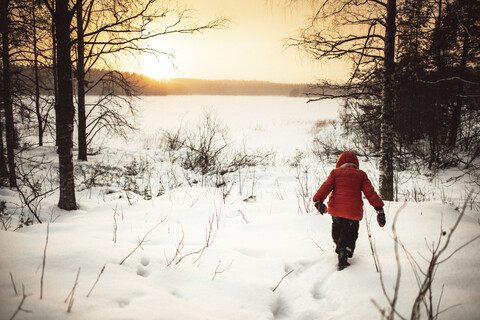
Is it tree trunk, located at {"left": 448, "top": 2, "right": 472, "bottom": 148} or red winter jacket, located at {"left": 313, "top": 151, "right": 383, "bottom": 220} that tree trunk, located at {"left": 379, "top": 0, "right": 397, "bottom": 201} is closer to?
red winter jacket, located at {"left": 313, "top": 151, "right": 383, "bottom": 220}

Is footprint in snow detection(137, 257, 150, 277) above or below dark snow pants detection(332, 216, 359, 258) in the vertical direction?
below

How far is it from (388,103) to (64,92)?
237 inches

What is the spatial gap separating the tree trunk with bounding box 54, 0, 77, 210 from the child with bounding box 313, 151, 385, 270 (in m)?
4.37

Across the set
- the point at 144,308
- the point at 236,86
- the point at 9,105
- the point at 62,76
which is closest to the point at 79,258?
the point at 144,308

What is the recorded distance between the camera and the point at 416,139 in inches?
418

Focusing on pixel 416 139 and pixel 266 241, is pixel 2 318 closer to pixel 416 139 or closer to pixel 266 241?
pixel 266 241

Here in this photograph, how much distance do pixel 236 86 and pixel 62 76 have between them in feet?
452

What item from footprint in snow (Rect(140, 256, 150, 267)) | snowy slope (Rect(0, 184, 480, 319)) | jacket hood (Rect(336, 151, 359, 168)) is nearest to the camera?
snowy slope (Rect(0, 184, 480, 319))

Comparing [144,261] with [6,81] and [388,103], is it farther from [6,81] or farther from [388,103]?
[6,81]

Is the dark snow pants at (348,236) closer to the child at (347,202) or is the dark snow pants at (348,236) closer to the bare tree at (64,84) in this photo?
the child at (347,202)

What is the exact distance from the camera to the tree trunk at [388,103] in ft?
13.7

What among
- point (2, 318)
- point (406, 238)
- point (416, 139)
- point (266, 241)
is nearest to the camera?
point (2, 318)

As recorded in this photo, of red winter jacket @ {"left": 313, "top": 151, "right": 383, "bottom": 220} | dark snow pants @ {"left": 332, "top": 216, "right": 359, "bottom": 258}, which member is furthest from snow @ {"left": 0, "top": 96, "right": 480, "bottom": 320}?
red winter jacket @ {"left": 313, "top": 151, "right": 383, "bottom": 220}

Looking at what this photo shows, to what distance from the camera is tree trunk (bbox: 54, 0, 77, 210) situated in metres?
3.80
